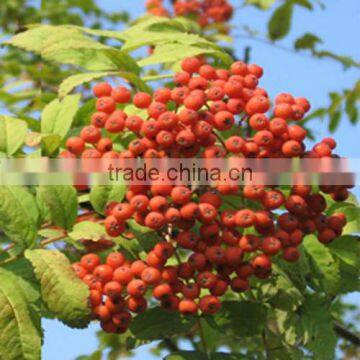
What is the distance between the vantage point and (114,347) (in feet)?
16.4

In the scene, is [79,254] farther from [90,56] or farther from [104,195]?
[90,56]

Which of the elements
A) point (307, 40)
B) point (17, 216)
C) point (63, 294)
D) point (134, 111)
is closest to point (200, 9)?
point (307, 40)

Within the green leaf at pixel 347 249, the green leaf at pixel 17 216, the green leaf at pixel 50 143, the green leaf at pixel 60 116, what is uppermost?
the green leaf at pixel 60 116

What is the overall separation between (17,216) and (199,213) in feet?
1.71

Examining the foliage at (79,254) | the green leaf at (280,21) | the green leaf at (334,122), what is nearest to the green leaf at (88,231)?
the foliage at (79,254)

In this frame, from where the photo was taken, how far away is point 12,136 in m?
2.70

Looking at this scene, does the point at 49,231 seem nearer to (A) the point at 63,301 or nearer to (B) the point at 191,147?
(A) the point at 63,301

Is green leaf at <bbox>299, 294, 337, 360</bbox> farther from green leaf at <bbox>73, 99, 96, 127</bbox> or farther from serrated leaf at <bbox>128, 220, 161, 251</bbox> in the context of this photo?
green leaf at <bbox>73, 99, 96, 127</bbox>

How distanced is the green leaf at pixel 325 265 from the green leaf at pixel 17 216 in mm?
891

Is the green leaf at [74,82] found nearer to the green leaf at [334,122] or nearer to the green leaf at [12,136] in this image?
the green leaf at [12,136]

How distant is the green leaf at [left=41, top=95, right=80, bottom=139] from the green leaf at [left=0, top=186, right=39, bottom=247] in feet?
1.22

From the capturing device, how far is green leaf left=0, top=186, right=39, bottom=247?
94.5 inches

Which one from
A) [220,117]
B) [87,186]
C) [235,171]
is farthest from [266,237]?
[87,186]

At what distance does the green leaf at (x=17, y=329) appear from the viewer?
7.28ft
